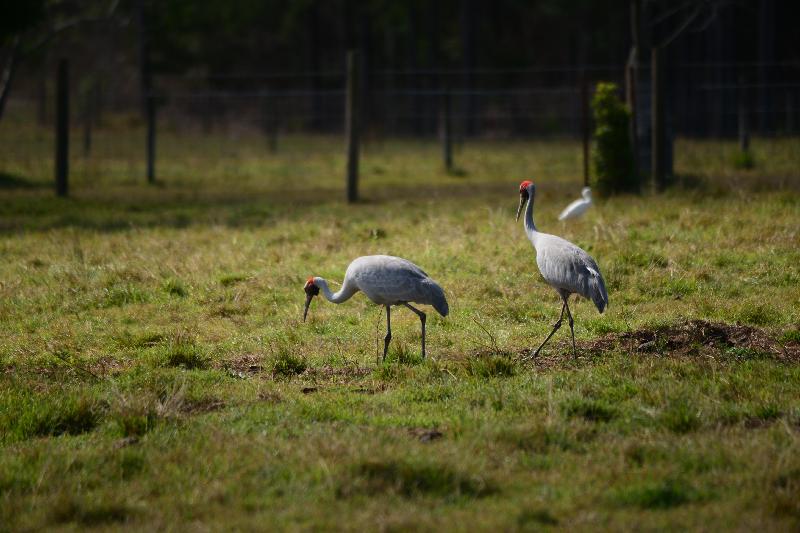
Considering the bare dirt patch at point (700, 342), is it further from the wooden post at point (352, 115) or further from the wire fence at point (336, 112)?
the wooden post at point (352, 115)

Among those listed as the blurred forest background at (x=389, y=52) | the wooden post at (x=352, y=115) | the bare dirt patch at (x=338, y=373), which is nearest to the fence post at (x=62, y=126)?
the wooden post at (x=352, y=115)

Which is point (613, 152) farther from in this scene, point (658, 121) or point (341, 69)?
point (341, 69)

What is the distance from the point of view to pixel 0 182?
65.7ft

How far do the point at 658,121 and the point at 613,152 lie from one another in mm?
761

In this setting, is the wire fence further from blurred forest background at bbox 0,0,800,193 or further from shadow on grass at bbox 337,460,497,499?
shadow on grass at bbox 337,460,497,499

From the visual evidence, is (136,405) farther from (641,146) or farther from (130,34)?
(130,34)

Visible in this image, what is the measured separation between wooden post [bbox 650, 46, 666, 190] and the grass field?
2.19 feet

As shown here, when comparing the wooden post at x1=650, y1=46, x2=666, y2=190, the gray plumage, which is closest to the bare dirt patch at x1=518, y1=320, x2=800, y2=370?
the gray plumage

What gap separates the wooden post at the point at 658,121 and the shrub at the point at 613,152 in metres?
0.40

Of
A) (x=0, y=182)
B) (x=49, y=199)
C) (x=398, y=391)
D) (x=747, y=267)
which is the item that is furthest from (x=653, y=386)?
(x=0, y=182)

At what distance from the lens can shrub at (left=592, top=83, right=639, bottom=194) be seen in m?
15.5

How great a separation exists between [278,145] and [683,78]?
1807 centimetres

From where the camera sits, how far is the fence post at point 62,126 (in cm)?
1748

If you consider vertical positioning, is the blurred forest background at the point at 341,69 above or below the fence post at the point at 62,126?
above
